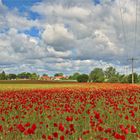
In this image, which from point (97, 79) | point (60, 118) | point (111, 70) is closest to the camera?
point (60, 118)

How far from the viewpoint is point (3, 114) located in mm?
11461

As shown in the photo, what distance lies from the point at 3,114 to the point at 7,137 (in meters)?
3.97

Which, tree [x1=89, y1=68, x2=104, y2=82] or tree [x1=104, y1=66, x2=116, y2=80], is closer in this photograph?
tree [x1=89, y1=68, x2=104, y2=82]

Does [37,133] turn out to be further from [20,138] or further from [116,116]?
[116,116]

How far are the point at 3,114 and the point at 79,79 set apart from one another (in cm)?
10439

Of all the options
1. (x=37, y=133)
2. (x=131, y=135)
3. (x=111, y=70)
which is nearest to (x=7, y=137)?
(x=37, y=133)

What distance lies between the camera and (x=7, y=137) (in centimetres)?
759

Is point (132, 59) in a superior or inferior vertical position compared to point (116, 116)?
superior

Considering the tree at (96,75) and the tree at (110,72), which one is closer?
the tree at (96,75)

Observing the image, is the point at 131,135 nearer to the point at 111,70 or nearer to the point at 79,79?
the point at 79,79

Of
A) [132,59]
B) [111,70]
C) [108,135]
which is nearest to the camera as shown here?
[108,135]

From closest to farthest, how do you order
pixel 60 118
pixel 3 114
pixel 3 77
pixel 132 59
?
1. pixel 60 118
2. pixel 3 114
3. pixel 132 59
4. pixel 3 77

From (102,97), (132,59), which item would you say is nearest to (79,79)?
(132,59)

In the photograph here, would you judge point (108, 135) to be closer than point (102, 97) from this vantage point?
Yes
